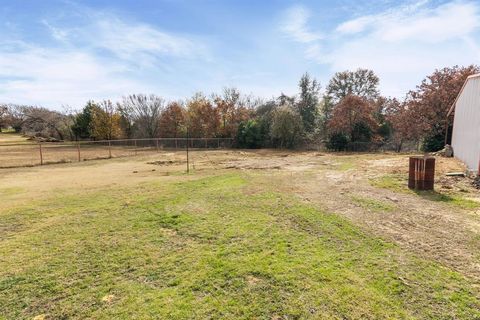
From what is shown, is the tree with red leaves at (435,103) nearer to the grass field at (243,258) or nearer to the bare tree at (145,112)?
the grass field at (243,258)

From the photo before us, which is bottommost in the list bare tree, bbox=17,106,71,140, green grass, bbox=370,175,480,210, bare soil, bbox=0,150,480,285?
bare soil, bbox=0,150,480,285

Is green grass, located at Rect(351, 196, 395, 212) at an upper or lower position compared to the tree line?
lower

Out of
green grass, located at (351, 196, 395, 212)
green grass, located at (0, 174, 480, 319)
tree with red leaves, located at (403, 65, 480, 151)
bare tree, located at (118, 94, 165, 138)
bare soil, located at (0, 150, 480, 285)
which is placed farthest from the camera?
bare tree, located at (118, 94, 165, 138)

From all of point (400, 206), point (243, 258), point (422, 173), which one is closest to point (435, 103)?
point (422, 173)

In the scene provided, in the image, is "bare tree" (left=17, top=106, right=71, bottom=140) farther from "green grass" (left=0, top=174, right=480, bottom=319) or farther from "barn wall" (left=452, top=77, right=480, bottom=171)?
"barn wall" (left=452, top=77, right=480, bottom=171)

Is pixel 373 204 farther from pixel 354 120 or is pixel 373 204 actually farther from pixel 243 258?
pixel 354 120

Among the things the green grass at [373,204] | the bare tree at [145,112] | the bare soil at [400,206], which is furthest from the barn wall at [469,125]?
Answer: the bare tree at [145,112]

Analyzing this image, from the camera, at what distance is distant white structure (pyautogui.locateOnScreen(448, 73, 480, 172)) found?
368 inches

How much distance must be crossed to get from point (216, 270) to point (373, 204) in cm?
419

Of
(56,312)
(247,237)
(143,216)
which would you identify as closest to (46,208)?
(143,216)

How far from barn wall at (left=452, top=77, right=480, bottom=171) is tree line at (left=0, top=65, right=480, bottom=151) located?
4836 mm

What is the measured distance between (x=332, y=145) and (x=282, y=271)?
22.5 meters

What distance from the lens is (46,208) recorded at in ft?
20.8

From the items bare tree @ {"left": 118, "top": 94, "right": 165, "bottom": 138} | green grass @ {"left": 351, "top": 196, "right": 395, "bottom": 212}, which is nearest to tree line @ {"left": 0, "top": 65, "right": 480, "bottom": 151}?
bare tree @ {"left": 118, "top": 94, "right": 165, "bottom": 138}
